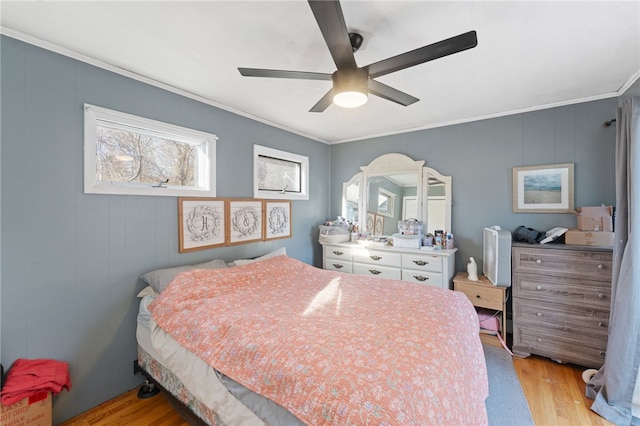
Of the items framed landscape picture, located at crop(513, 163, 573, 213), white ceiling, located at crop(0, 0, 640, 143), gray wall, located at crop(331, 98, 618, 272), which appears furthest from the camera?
framed landscape picture, located at crop(513, 163, 573, 213)

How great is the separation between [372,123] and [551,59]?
1.74m

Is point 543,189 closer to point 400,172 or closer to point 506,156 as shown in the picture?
point 506,156

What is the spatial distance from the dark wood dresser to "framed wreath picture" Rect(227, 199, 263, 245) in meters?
2.65

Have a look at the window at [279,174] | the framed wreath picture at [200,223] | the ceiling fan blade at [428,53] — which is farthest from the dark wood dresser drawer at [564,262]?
the framed wreath picture at [200,223]

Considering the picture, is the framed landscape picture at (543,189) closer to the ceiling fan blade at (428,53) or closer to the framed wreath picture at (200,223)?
the ceiling fan blade at (428,53)

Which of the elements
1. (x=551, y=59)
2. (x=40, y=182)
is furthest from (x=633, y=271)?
(x=40, y=182)

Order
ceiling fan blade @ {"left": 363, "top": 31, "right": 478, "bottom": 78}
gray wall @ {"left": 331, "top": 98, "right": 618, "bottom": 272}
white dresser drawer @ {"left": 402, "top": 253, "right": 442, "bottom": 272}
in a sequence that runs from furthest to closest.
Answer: white dresser drawer @ {"left": 402, "top": 253, "right": 442, "bottom": 272} → gray wall @ {"left": 331, "top": 98, "right": 618, "bottom": 272} → ceiling fan blade @ {"left": 363, "top": 31, "right": 478, "bottom": 78}

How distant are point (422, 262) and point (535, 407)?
143cm

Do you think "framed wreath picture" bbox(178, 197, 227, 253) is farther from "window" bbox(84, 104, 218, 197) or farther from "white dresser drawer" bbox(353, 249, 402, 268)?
"white dresser drawer" bbox(353, 249, 402, 268)

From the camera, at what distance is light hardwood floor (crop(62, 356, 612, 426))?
1810 millimetres

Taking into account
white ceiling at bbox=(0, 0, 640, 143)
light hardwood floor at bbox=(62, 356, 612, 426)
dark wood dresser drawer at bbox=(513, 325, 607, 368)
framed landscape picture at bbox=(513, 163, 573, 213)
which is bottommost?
light hardwood floor at bbox=(62, 356, 612, 426)

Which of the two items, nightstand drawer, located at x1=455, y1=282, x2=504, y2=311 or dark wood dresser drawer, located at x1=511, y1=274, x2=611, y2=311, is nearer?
dark wood dresser drawer, located at x1=511, y1=274, x2=611, y2=311

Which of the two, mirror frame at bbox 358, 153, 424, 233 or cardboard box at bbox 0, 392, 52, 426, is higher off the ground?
mirror frame at bbox 358, 153, 424, 233

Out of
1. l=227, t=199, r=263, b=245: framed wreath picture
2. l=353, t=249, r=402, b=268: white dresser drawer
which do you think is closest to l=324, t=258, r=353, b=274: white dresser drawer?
l=353, t=249, r=402, b=268: white dresser drawer
